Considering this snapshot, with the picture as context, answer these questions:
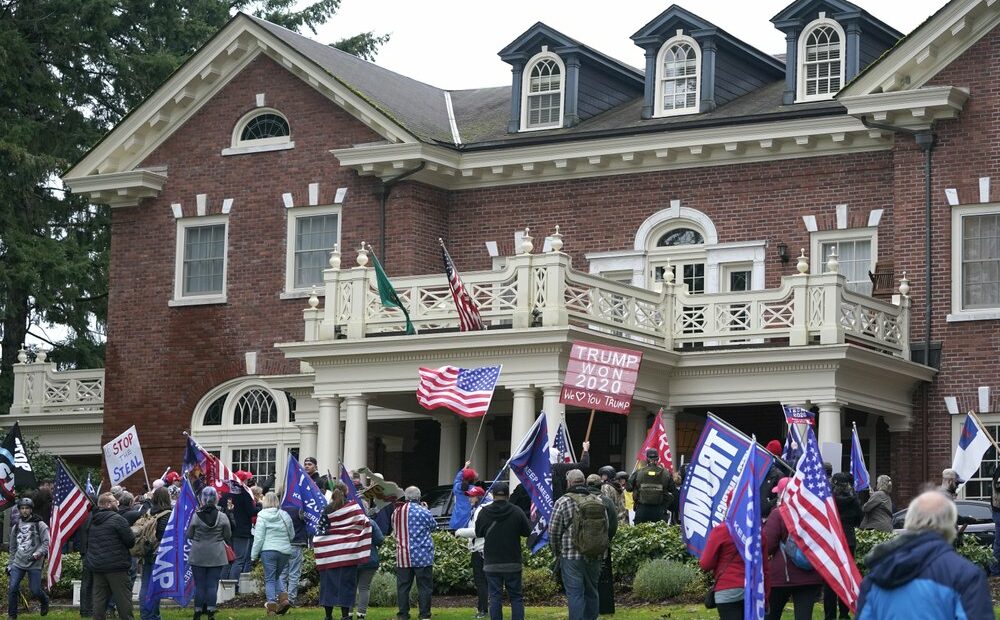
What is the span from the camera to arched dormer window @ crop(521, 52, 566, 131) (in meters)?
34.6

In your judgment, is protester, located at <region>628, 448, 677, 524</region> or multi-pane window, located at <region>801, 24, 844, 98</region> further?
multi-pane window, located at <region>801, 24, 844, 98</region>

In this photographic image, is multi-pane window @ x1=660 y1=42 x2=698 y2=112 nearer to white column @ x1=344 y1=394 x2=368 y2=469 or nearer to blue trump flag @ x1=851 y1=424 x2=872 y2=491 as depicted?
white column @ x1=344 y1=394 x2=368 y2=469

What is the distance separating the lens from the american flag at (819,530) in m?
16.0

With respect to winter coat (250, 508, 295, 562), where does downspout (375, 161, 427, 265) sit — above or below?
above

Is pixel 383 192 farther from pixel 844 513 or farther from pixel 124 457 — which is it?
pixel 844 513

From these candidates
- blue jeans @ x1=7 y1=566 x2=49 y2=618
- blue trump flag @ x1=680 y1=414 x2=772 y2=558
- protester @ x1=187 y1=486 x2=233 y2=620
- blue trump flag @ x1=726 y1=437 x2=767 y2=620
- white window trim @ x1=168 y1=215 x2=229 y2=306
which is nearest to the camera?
blue trump flag @ x1=726 y1=437 x2=767 y2=620

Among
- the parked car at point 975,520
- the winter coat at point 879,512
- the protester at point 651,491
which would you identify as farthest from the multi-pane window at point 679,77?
the winter coat at point 879,512

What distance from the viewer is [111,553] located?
2072cm

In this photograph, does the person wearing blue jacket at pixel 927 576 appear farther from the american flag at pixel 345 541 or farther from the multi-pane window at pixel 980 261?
the multi-pane window at pixel 980 261

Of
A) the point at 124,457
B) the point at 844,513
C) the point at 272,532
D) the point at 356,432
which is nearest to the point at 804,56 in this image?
the point at 356,432

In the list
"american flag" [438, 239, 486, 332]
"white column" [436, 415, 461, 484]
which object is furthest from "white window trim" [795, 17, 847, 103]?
"white column" [436, 415, 461, 484]

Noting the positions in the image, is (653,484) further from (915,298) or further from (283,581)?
(915,298)

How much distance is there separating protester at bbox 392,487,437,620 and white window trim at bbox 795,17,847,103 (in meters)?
14.0

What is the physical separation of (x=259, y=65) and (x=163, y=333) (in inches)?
206
